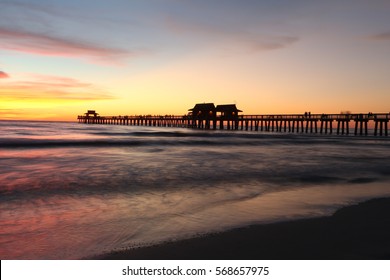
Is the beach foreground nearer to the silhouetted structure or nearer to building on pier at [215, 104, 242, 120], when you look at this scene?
building on pier at [215, 104, 242, 120]

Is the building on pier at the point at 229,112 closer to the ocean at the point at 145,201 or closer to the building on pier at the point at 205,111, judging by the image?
the building on pier at the point at 205,111

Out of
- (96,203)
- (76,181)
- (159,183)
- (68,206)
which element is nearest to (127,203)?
(96,203)

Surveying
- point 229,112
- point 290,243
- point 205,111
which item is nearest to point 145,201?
point 290,243

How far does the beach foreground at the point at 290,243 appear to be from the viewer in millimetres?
4293

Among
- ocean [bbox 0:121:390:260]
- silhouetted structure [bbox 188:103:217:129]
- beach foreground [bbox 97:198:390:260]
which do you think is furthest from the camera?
silhouetted structure [bbox 188:103:217:129]

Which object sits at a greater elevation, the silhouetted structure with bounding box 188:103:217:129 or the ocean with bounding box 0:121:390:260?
the silhouetted structure with bounding box 188:103:217:129

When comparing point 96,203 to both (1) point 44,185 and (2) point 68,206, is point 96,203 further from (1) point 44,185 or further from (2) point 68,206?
(1) point 44,185

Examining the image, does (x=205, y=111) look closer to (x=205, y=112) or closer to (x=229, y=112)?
(x=205, y=112)

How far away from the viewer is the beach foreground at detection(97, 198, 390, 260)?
4293mm

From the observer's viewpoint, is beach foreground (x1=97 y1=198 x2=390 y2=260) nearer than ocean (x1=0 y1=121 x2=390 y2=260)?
Yes

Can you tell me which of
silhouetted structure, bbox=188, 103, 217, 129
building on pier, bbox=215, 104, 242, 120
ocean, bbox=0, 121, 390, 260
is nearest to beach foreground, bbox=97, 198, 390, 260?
ocean, bbox=0, 121, 390, 260

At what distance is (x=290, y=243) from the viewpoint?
473 centimetres

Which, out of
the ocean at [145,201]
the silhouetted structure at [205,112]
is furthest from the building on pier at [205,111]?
the ocean at [145,201]

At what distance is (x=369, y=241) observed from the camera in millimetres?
4770
